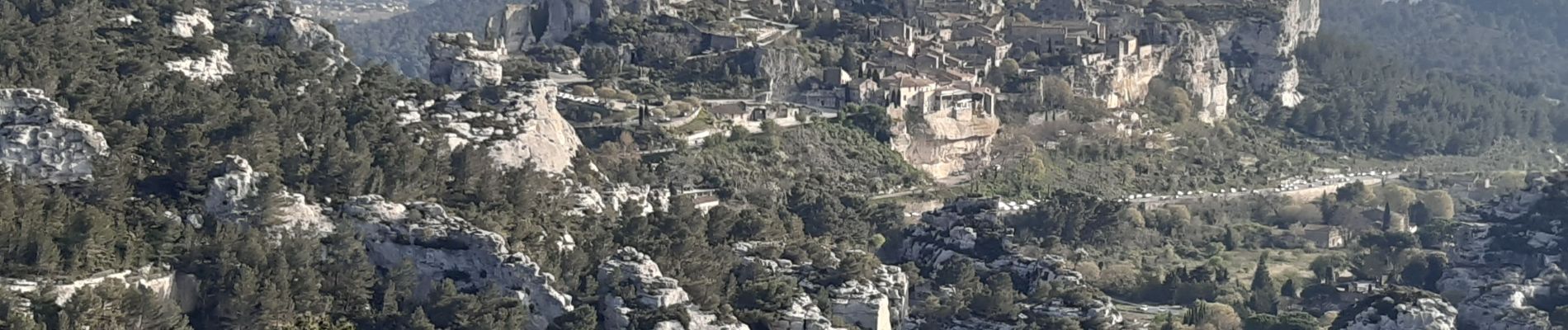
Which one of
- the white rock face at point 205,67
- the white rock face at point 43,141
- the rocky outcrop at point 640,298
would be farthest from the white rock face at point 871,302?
the white rock face at point 43,141

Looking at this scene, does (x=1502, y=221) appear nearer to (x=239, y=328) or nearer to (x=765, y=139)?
(x=765, y=139)

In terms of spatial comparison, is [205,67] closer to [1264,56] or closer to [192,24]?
[192,24]

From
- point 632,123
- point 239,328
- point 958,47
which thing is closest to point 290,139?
point 239,328

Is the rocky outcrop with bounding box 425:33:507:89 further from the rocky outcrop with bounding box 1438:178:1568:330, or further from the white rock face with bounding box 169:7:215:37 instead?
the rocky outcrop with bounding box 1438:178:1568:330

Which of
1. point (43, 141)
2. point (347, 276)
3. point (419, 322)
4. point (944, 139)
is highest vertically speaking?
point (43, 141)

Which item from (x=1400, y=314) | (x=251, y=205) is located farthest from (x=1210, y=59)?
(x=251, y=205)

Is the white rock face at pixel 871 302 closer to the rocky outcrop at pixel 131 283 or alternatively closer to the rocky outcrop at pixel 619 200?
the rocky outcrop at pixel 619 200
